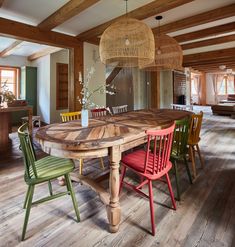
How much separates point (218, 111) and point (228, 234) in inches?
348

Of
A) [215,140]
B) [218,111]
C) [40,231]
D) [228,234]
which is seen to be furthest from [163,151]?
[218,111]

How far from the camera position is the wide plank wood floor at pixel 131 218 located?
5.44 feet

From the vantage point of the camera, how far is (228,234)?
1.73 meters

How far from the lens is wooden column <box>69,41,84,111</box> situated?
4.65 m

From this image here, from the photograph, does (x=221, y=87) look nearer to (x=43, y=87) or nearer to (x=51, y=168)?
(x=43, y=87)

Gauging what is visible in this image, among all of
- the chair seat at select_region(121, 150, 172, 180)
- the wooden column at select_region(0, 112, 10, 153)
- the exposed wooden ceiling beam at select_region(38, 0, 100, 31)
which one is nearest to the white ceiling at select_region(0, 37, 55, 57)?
the exposed wooden ceiling beam at select_region(38, 0, 100, 31)

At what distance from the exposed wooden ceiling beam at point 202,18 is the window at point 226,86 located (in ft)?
39.7

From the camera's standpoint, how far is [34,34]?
12.8ft

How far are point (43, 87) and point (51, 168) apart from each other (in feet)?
17.9

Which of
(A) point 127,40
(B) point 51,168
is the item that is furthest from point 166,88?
(B) point 51,168

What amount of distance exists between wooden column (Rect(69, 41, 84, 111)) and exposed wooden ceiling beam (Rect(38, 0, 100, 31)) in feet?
2.64

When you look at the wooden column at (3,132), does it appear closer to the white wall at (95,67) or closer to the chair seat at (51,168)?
the white wall at (95,67)

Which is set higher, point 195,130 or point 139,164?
point 195,130

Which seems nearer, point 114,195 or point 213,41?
point 114,195
